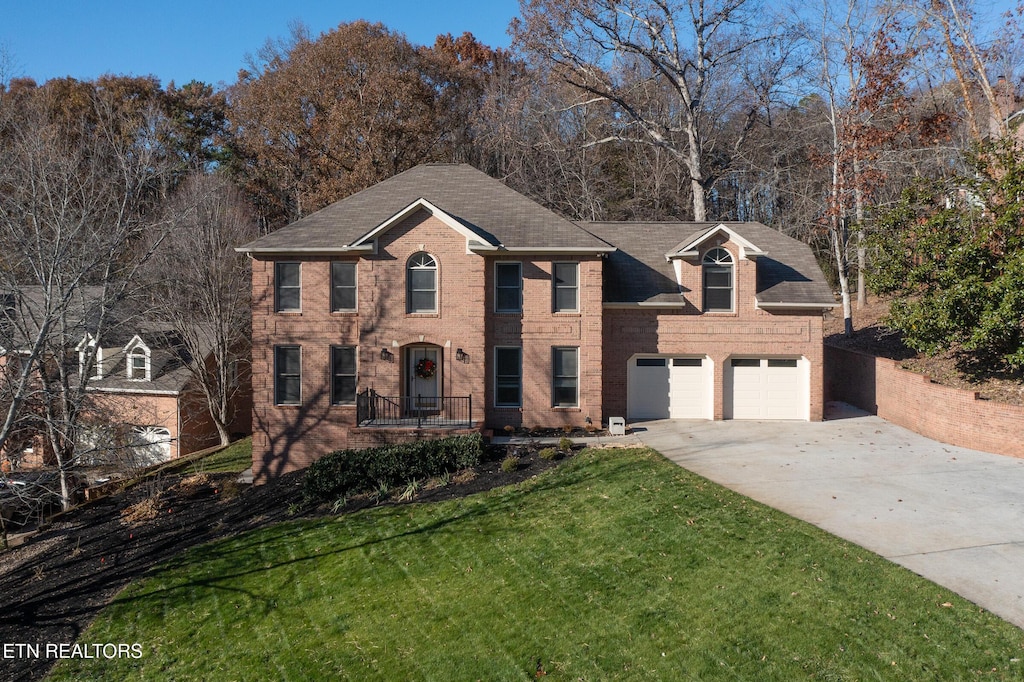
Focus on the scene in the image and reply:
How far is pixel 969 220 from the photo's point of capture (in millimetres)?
17297

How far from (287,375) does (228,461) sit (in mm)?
5847

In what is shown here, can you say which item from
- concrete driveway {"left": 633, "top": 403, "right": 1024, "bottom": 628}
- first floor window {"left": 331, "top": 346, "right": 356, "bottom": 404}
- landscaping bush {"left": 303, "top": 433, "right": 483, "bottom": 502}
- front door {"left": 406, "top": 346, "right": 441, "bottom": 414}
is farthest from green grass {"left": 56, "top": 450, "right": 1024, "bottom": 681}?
first floor window {"left": 331, "top": 346, "right": 356, "bottom": 404}

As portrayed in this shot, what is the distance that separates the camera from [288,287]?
17641 millimetres

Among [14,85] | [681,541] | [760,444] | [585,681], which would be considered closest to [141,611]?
[585,681]

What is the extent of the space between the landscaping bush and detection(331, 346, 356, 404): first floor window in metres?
2.93

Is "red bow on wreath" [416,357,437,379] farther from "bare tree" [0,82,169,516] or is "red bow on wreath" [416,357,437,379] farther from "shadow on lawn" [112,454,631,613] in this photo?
"bare tree" [0,82,169,516]

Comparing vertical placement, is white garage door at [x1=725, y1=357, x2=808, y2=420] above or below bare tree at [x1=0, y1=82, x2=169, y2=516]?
below

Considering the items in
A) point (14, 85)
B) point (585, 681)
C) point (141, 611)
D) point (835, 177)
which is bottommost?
point (141, 611)

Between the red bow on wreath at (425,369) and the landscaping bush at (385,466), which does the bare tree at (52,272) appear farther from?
the red bow on wreath at (425,369)

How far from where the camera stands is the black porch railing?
1692cm

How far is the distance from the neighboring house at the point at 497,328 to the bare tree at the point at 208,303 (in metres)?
7.51

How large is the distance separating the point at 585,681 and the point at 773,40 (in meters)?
30.9

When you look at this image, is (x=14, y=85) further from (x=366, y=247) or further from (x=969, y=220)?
(x=969, y=220)

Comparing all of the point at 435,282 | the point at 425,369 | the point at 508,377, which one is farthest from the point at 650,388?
the point at 435,282
